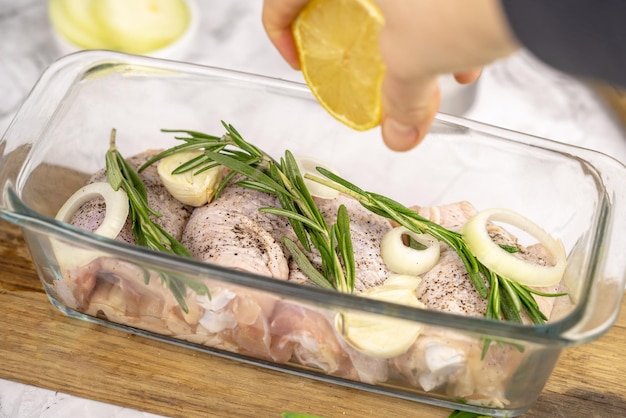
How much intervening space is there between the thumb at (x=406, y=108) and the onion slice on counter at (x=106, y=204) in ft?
1.88

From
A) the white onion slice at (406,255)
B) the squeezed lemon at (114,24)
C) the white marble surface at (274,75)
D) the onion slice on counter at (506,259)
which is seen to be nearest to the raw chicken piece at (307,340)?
the white onion slice at (406,255)

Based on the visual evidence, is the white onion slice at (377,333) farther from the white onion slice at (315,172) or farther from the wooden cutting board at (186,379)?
the white onion slice at (315,172)

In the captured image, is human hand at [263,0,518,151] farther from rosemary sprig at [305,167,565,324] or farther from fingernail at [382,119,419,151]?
rosemary sprig at [305,167,565,324]

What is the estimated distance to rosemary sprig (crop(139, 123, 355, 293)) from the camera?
1.42 m

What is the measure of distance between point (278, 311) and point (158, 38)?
118cm

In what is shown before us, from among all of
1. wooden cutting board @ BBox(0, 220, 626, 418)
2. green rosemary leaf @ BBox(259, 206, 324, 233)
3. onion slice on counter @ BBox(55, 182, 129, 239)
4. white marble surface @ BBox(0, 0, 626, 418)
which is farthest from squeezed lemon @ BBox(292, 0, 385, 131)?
white marble surface @ BBox(0, 0, 626, 418)

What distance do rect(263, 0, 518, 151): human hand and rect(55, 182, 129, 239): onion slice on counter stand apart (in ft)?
1.90

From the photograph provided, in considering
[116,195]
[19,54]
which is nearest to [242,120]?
[116,195]

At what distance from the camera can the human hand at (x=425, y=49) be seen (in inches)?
33.0

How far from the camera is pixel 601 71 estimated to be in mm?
803

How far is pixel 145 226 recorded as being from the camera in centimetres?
143

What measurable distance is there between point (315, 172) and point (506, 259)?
17.5 inches

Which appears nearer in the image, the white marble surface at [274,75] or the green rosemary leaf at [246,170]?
the green rosemary leaf at [246,170]

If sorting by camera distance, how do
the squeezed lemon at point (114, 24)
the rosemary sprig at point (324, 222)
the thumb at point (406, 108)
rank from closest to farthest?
the thumb at point (406, 108)
the rosemary sprig at point (324, 222)
the squeezed lemon at point (114, 24)
